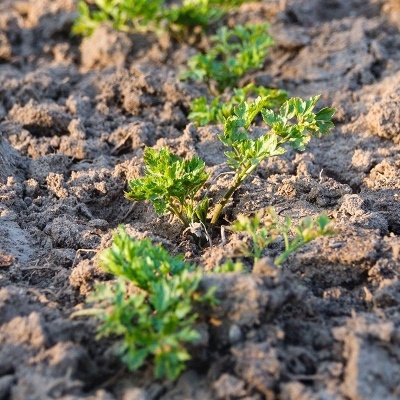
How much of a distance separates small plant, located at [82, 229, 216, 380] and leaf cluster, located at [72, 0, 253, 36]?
2.83 metres

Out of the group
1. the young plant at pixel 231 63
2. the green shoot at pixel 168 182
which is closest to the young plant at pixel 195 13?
the young plant at pixel 231 63

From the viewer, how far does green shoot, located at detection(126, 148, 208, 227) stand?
128 inches

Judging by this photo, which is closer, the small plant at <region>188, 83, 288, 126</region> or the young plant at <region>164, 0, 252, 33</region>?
the small plant at <region>188, 83, 288, 126</region>

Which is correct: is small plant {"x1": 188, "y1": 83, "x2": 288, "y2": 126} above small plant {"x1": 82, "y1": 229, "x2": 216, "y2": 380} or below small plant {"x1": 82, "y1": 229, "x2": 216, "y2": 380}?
above

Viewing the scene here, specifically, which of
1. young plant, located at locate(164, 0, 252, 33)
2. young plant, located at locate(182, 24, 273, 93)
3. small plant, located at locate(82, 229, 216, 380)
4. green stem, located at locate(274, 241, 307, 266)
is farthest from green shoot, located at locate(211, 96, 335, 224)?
young plant, located at locate(164, 0, 252, 33)

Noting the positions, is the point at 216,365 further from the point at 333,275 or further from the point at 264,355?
the point at 333,275

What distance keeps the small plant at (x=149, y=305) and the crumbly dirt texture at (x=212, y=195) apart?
0.10m

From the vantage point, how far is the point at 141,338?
8.21 feet

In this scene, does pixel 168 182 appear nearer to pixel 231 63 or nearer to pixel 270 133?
pixel 270 133

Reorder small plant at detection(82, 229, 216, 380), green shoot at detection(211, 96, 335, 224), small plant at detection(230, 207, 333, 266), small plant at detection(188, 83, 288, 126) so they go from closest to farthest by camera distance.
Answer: small plant at detection(82, 229, 216, 380) → small plant at detection(230, 207, 333, 266) → green shoot at detection(211, 96, 335, 224) → small plant at detection(188, 83, 288, 126)

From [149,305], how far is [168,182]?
72cm

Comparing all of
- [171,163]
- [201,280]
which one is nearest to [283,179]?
[171,163]

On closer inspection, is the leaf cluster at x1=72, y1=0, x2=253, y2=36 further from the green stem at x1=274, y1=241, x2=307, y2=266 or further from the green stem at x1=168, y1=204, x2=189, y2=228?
the green stem at x1=274, y1=241, x2=307, y2=266

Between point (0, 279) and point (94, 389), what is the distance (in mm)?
824
